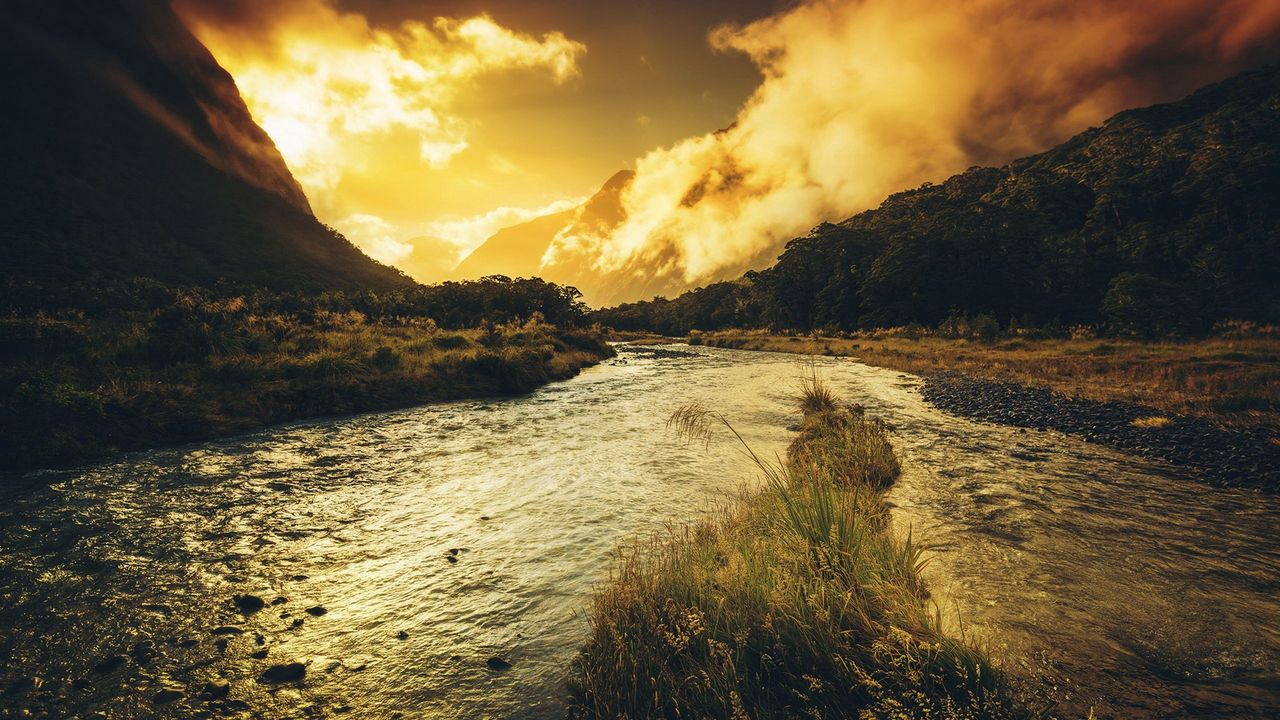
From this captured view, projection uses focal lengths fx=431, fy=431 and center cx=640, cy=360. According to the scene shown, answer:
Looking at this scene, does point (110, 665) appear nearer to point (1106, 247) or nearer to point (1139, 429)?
point (1139, 429)

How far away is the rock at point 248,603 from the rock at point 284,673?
1353 millimetres

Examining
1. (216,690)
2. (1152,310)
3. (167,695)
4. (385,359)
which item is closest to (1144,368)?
(1152,310)

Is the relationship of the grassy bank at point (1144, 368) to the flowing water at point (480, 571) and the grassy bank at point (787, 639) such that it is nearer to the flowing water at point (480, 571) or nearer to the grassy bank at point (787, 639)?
the flowing water at point (480, 571)

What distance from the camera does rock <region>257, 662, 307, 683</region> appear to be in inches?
162

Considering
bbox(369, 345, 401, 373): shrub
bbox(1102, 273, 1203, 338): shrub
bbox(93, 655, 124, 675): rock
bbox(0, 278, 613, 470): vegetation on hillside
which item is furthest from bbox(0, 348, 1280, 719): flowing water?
bbox(1102, 273, 1203, 338): shrub

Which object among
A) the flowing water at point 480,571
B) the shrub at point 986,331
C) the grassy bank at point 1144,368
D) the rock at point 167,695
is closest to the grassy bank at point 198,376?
the flowing water at point 480,571

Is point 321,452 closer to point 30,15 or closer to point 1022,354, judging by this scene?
point 1022,354

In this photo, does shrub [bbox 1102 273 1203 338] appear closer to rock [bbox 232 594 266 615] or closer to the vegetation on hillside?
the vegetation on hillside

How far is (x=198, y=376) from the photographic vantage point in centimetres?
1389

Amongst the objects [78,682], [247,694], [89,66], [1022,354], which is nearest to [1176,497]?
[247,694]

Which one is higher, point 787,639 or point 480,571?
point 787,639

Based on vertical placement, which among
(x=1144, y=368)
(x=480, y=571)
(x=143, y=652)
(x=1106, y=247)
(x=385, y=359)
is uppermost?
(x=1106, y=247)

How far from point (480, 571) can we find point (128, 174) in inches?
3487

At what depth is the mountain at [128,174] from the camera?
43.1 metres
